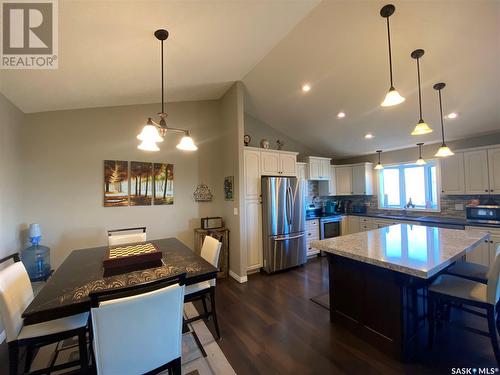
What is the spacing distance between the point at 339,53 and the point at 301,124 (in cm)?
186

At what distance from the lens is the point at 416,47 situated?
2434mm

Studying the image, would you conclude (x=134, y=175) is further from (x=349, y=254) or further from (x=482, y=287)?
(x=482, y=287)

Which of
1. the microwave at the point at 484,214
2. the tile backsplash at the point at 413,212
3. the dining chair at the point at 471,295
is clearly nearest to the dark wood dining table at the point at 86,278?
the dining chair at the point at 471,295

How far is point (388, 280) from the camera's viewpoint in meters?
1.91

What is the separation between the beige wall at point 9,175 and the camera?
230 cm

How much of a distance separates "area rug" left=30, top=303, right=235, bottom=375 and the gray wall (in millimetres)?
3560

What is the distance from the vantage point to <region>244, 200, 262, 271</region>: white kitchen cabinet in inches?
146

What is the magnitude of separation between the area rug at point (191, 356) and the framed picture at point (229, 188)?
2.04m

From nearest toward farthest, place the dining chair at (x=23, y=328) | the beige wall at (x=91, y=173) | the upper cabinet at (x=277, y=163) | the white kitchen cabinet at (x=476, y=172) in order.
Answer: the dining chair at (x=23, y=328) → the beige wall at (x=91, y=173) → the white kitchen cabinet at (x=476, y=172) → the upper cabinet at (x=277, y=163)

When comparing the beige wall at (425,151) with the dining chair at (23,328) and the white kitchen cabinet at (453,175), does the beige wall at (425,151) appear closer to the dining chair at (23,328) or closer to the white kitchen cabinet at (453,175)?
the white kitchen cabinet at (453,175)

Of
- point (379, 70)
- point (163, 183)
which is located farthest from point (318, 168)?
point (163, 183)

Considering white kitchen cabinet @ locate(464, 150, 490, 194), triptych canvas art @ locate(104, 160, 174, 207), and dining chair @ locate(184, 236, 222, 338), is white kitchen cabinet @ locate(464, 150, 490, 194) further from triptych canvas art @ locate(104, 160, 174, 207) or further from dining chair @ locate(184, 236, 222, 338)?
triptych canvas art @ locate(104, 160, 174, 207)

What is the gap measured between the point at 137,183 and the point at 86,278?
209 centimetres

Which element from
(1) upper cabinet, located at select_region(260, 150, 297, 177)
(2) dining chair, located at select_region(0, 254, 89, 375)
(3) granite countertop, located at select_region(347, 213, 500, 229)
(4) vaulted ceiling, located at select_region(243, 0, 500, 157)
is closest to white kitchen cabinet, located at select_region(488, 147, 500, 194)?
(4) vaulted ceiling, located at select_region(243, 0, 500, 157)
